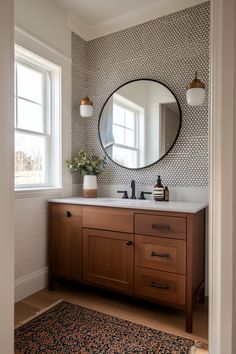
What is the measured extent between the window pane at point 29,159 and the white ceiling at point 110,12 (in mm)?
1330

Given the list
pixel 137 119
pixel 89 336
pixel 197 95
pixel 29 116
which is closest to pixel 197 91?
pixel 197 95

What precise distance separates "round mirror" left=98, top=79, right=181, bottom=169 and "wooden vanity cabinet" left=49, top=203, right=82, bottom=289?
79cm

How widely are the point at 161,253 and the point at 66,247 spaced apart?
3.06 ft

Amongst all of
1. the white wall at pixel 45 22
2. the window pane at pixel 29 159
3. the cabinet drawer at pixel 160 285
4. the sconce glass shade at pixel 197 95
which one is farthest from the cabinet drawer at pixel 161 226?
the white wall at pixel 45 22

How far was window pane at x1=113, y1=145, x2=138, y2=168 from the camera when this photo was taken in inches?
109

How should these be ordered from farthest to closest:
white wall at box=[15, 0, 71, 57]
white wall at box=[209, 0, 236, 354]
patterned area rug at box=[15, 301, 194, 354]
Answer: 1. white wall at box=[15, 0, 71, 57]
2. patterned area rug at box=[15, 301, 194, 354]
3. white wall at box=[209, 0, 236, 354]

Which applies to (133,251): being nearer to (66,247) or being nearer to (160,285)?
(160,285)

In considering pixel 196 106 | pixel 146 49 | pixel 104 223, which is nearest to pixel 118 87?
pixel 146 49

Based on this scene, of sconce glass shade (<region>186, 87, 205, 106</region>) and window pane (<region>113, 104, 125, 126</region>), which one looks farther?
window pane (<region>113, 104, 125, 126</region>)

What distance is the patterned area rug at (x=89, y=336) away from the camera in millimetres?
1700

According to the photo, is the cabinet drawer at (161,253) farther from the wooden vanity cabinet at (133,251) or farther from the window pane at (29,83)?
the window pane at (29,83)

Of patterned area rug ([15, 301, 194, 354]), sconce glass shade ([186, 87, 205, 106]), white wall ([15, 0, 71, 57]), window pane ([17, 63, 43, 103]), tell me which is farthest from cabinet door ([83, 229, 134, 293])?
white wall ([15, 0, 71, 57])

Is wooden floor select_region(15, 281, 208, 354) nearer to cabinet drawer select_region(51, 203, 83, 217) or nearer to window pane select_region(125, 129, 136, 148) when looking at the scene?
cabinet drawer select_region(51, 203, 83, 217)

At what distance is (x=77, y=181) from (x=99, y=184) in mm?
253
